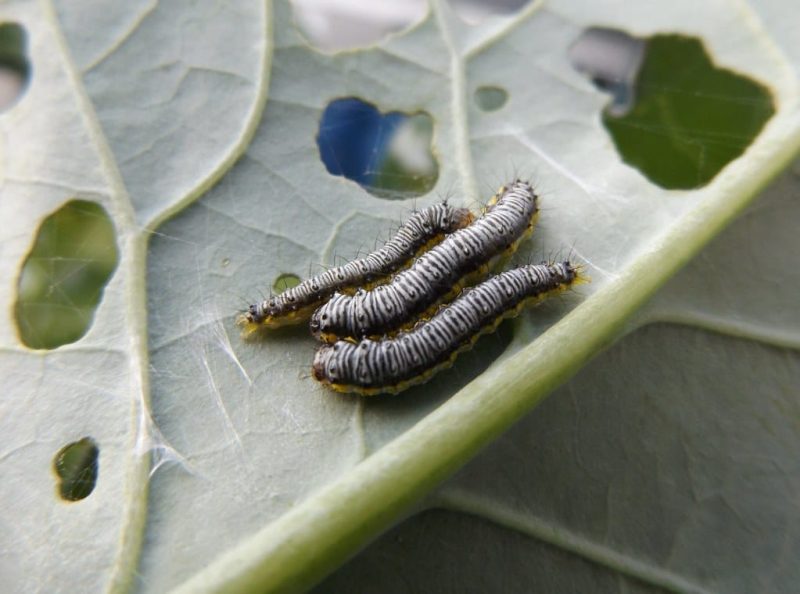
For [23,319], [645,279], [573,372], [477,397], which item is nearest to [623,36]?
[645,279]

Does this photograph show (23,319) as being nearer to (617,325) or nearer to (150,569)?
(150,569)

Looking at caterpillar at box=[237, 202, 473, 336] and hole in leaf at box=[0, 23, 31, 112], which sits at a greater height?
hole in leaf at box=[0, 23, 31, 112]

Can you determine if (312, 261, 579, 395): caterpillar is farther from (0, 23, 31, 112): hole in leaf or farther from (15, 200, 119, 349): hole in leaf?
(0, 23, 31, 112): hole in leaf

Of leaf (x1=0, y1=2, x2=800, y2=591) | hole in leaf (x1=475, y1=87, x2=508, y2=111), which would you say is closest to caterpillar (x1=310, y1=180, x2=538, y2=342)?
leaf (x1=0, y1=2, x2=800, y2=591)

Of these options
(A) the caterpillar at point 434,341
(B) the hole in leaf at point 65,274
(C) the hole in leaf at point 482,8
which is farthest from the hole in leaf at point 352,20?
(A) the caterpillar at point 434,341

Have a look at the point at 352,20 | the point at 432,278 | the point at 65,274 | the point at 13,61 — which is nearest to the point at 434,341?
the point at 432,278

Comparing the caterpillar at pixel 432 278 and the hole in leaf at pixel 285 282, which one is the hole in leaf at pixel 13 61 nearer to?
the hole in leaf at pixel 285 282

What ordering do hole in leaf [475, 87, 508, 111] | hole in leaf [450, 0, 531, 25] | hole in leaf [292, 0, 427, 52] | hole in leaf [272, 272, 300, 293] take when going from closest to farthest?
hole in leaf [272, 272, 300, 293] < hole in leaf [475, 87, 508, 111] < hole in leaf [292, 0, 427, 52] < hole in leaf [450, 0, 531, 25]
